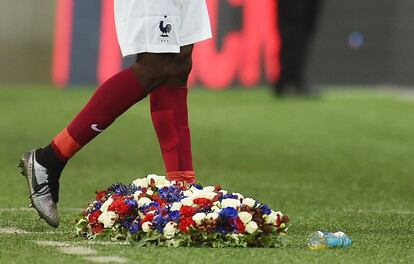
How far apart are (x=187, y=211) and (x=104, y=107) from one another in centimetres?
71

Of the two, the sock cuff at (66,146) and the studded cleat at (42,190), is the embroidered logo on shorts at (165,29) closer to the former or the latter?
the sock cuff at (66,146)

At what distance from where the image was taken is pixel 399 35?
21156 mm

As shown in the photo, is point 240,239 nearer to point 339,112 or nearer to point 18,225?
point 18,225

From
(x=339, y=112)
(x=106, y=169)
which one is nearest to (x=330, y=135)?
(x=339, y=112)

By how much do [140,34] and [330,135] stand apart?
24.2ft

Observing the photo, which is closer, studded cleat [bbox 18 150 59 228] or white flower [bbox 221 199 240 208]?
white flower [bbox 221 199 240 208]

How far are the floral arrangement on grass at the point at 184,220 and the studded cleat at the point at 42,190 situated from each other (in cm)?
20

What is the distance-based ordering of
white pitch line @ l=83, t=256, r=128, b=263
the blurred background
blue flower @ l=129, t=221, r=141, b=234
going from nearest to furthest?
1. white pitch line @ l=83, t=256, r=128, b=263
2. blue flower @ l=129, t=221, r=141, b=234
3. the blurred background

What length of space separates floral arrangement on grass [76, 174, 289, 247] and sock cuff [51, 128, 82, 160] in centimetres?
34

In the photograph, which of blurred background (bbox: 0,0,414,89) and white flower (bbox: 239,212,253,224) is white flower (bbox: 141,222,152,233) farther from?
blurred background (bbox: 0,0,414,89)

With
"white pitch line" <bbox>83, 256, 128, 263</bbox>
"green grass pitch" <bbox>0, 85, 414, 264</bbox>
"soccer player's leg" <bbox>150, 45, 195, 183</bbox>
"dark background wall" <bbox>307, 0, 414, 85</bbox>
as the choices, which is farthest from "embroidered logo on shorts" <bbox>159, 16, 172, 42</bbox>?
"dark background wall" <bbox>307, 0, 414, 85</bbox>

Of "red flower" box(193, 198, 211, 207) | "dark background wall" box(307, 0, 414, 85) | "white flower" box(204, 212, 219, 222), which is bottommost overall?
"dark background wall" box(307, 0, 414, 85)

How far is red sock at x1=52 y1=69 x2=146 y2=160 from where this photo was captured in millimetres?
5090

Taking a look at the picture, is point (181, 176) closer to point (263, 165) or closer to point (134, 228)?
point (134, 228)
